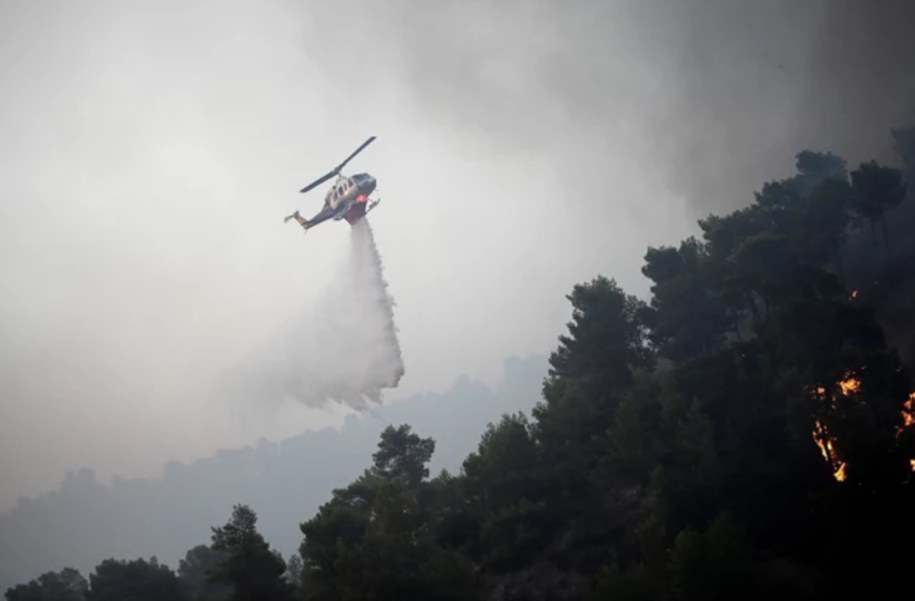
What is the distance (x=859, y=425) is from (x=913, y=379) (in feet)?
104

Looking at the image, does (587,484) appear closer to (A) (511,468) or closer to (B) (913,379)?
(A) (511,468)

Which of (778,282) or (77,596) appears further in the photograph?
(77,596)

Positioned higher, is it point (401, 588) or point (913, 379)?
point (913, 379)

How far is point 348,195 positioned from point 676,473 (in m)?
38.1

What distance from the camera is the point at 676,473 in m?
42.3

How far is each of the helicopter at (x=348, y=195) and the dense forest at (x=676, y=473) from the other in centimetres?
2154

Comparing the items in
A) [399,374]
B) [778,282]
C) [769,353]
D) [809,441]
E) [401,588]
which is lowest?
[401,588]

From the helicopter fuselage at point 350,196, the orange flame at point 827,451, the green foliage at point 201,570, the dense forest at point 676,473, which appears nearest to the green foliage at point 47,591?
the green foliage at point 201,570

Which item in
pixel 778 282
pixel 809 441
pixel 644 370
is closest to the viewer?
pixel 809 441

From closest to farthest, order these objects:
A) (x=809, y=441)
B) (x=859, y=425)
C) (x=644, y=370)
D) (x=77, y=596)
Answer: (x=859, y=425), (x=809, y=441), (x=644, y=370), (x=77, y=596)

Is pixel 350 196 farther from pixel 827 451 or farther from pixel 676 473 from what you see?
pixel 827 451

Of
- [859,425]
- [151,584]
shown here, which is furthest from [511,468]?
[151,584]

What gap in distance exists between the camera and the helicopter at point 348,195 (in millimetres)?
61822

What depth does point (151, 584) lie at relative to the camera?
5991cm
